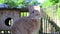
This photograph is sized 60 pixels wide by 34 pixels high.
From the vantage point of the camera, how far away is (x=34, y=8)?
1642 mm

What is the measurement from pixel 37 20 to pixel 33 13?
0.26ft

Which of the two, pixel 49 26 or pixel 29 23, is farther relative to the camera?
pixel 49 26

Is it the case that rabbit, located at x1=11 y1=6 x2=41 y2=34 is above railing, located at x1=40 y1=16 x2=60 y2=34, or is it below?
above

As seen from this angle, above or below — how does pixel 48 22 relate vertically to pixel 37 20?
below

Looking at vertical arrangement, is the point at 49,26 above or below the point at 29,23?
below

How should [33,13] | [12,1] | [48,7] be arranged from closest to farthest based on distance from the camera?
[33,13], [48,7], [12,1]

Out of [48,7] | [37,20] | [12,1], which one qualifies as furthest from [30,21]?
[12,1]

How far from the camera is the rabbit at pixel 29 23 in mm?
1631

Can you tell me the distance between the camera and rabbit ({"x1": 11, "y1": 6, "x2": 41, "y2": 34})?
1631mm

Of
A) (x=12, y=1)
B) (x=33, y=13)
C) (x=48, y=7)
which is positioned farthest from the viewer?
(x=12, y=1)

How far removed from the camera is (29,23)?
1.67 meters

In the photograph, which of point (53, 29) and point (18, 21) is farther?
point (53, 29)

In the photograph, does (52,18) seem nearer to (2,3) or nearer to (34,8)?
(2,3)

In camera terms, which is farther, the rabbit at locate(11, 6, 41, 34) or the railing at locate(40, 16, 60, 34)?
the railing at locate(40, 16, 60, 34)
